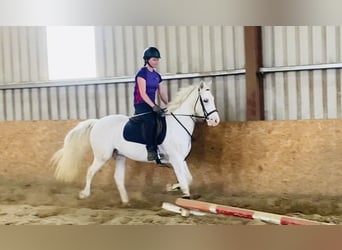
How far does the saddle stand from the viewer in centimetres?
155

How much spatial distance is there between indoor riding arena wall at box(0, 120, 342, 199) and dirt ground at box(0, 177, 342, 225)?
21 millimetres

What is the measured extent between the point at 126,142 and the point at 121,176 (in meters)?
0.10

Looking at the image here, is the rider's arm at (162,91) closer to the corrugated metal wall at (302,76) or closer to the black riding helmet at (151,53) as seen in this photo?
the black riding helmet at (151,53)

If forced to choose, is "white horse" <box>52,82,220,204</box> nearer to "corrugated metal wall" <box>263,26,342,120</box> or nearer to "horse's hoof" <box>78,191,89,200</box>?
"horse's hoof" <box>78,191,89,200</box>

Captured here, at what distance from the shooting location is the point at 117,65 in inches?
60.9

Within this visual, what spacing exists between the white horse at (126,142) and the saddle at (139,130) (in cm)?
1

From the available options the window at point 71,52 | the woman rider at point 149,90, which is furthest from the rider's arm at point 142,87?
the window at point 71,52

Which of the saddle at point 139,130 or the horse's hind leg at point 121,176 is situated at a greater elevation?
the saddle at point 139,130

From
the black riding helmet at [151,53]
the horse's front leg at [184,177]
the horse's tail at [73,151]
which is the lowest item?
the horse's front leg at [184,177]

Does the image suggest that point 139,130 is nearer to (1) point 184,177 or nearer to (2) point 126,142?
(2) point 126,142

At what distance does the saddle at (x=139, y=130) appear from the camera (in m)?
1.55

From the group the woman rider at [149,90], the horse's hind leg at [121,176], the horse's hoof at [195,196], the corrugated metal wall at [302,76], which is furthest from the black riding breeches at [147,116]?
the corrugated metal wall at [302,76]

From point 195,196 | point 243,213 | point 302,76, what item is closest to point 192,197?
point 195,196

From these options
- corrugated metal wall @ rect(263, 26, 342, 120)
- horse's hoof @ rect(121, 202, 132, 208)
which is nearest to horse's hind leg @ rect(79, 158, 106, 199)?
horse's hoof @ rect(121, 202, 132, 208)
